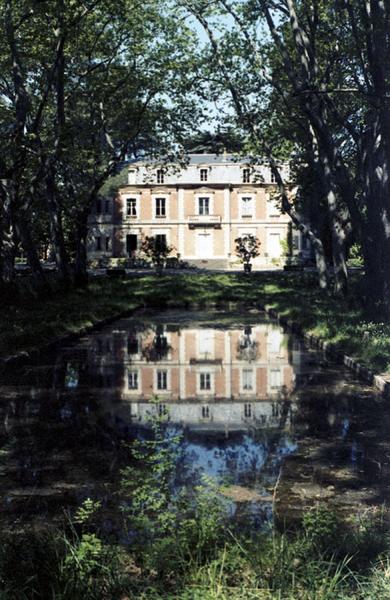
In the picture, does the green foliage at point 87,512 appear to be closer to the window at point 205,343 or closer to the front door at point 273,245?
the window at point 205,343

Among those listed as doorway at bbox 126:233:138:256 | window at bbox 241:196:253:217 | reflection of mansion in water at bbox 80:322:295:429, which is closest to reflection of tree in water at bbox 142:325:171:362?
reflection of mansion in water at bbox 80:322:295:429

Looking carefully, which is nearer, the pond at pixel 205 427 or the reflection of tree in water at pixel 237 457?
the pond at pixel 205 427

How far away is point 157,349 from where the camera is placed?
1496 centimetres

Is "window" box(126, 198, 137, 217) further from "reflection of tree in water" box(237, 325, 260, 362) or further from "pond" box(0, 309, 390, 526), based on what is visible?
"pond" box(0, 309, 390, 526)

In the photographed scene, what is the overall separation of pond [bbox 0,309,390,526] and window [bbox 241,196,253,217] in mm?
52457

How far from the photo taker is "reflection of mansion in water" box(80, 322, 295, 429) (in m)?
8.76

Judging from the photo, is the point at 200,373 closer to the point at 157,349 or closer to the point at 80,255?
the point at 157,349

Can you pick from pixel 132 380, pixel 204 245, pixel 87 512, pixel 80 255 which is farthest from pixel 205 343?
pixel 204 245

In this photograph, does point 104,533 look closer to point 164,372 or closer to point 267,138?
point 164,372

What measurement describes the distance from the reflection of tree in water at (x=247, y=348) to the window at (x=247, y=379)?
49.6 inches

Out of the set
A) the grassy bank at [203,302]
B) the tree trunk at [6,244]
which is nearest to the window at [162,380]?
the grassy bank at [203,302]

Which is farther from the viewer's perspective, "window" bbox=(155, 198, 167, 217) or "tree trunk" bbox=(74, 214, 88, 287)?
"window" bbox=(155, 198, 167, 217)

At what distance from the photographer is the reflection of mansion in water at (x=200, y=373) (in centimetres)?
876

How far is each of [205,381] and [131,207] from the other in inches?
2264
